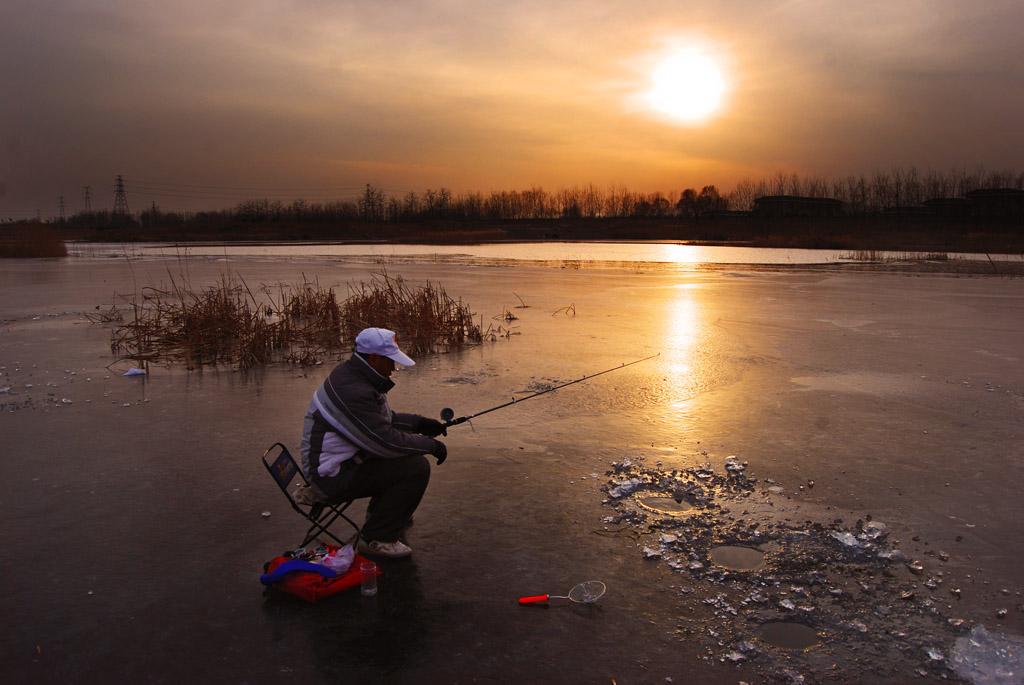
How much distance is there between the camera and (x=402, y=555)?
4457 mm

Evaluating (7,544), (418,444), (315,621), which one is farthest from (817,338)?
(7,544)

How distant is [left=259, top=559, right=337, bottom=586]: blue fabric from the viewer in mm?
3945

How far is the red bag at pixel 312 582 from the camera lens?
3955 mm

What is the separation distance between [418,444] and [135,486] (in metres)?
2.80

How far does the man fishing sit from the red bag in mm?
364

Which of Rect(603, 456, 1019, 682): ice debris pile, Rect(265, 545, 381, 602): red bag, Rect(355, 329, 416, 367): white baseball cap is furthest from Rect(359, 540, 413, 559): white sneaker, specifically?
Rect(603, 456, 1019, 682): ice debris pile

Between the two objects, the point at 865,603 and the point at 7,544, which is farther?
the point at 7,544

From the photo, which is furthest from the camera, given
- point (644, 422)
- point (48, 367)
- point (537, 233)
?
point (537, 233)

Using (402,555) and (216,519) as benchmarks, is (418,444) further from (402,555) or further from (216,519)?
(216,519)

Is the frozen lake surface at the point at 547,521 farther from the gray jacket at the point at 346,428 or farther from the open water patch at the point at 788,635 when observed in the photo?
the gray jacket at the point at 346,428

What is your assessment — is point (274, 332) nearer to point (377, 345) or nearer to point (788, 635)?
point (377, 345)

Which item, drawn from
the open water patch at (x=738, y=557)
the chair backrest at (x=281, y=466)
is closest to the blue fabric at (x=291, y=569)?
the chair backrest at (x=281, y=466)

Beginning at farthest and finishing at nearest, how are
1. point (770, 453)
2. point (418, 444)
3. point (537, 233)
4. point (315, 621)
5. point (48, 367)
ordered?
point (537, 233), point (48, 367), point (770, 453), point (418, 444), point (315, 621)

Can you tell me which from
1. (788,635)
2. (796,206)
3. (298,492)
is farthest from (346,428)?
(796,206)
